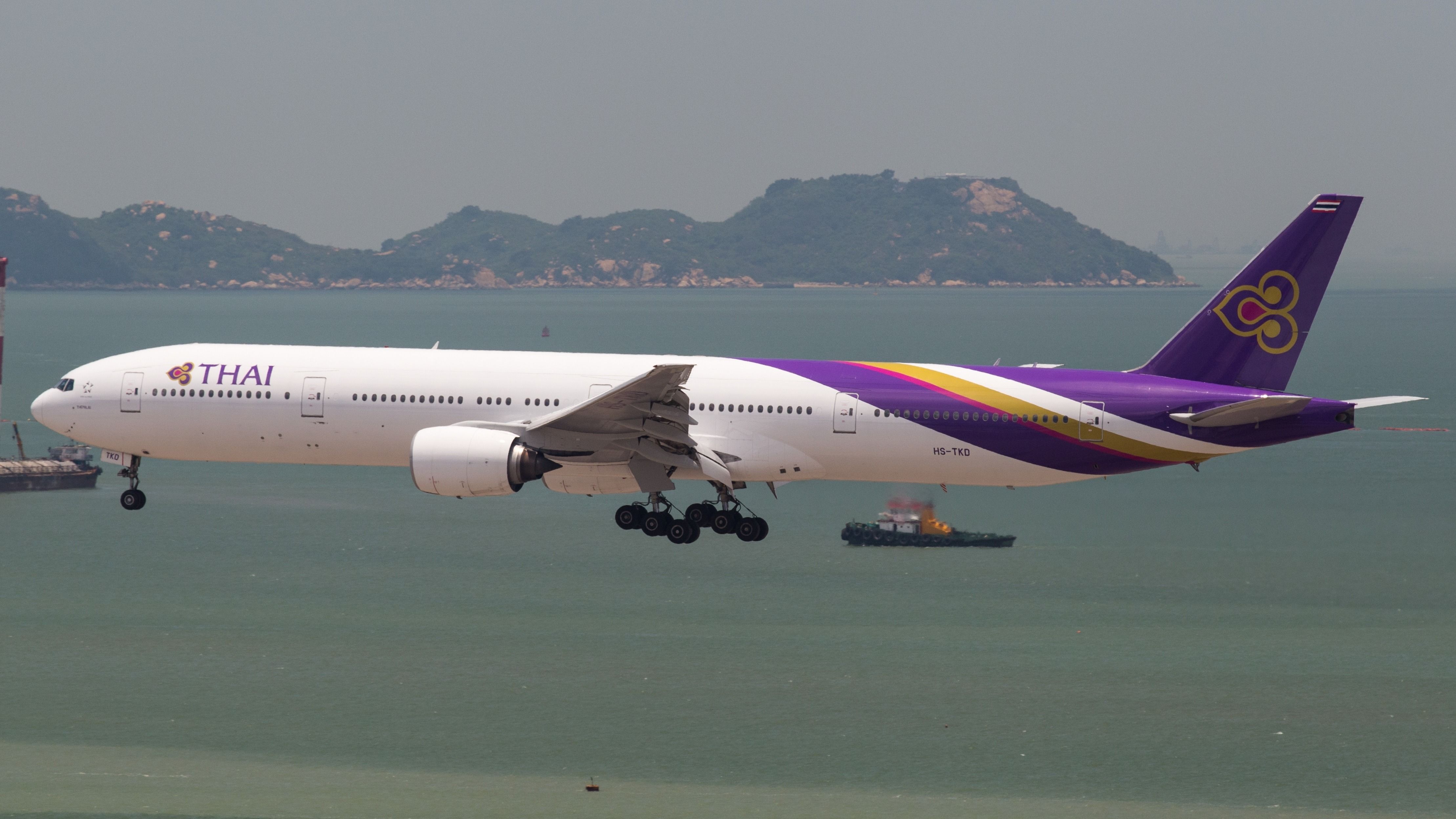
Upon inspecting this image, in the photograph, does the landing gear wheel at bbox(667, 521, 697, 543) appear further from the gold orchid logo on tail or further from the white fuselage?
the gold orchid logo on tail

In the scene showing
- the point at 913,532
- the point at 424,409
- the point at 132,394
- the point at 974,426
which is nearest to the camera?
the point at 974,426

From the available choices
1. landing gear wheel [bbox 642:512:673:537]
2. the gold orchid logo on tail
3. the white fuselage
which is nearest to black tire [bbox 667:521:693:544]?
landing gear wheel [bbox 642:512:673:537]

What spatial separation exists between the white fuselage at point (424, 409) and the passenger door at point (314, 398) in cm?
3

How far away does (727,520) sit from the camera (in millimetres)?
47969

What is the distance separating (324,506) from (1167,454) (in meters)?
148

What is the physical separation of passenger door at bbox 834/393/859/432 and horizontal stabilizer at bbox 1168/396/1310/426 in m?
9.92

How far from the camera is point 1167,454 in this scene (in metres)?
46.8

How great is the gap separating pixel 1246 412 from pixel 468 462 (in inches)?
942

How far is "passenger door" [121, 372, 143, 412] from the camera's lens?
4925 cm

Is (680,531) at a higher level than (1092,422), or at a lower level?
lower

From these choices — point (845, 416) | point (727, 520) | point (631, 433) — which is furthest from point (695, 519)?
point (845, 416)

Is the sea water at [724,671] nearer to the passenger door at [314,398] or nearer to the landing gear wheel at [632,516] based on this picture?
the landing gear wheel at [632,516]

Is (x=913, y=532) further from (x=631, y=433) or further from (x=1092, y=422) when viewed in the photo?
(x=631, y=433)

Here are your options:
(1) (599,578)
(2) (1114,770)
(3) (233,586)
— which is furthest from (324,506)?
(2) (1114,770)
